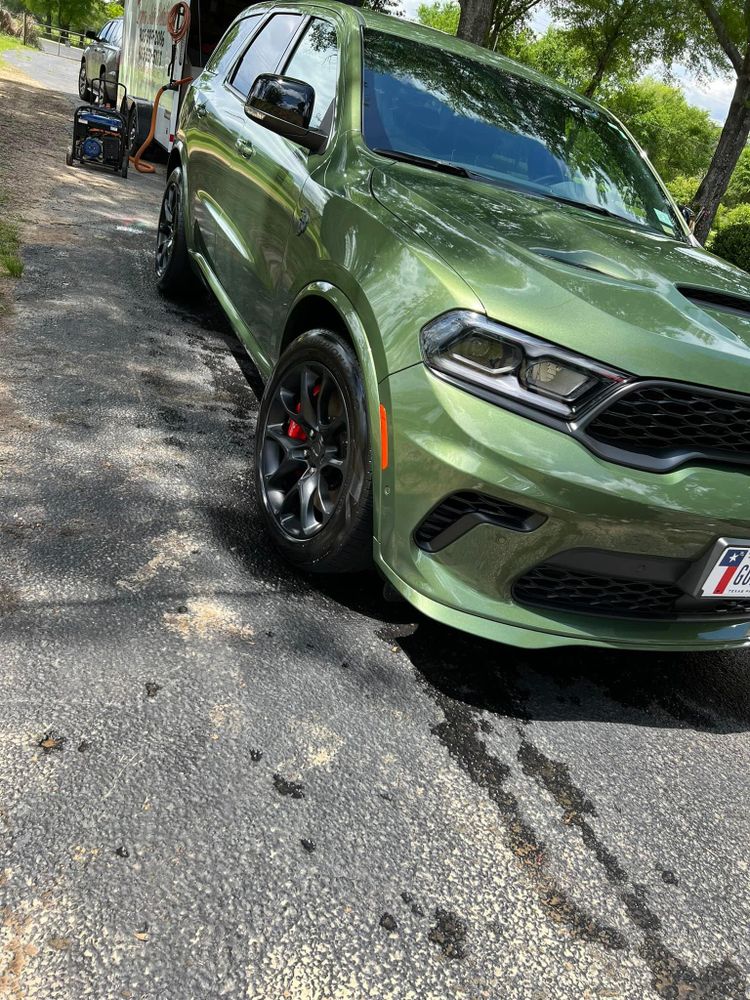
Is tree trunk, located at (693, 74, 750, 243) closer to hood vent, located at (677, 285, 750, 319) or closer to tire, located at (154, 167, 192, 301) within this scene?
tire, located at (154, 167, 192, 301)

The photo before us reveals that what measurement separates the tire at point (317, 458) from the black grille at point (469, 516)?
10.4 inches

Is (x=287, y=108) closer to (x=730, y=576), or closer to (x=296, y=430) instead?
(x=296, y=430)

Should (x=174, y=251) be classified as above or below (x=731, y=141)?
below

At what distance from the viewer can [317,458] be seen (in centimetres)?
272

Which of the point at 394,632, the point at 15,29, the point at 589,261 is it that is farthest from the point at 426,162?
the point at 15,29

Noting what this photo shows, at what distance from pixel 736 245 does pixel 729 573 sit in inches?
754

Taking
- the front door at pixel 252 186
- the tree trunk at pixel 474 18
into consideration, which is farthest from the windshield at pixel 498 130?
the tree trunk at pixel 474 18

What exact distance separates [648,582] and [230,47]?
4.36 m

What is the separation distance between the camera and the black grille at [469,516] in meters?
2.09

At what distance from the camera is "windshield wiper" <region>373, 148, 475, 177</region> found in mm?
2932

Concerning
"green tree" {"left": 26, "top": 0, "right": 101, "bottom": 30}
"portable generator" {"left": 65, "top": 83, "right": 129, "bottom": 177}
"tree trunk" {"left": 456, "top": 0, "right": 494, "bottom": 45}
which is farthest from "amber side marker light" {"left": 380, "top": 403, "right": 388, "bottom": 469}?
"green tree" {"left": 26, "top": 0, "right": 101, "bottom": 30}

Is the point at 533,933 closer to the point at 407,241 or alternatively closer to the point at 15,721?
the point at 15,721

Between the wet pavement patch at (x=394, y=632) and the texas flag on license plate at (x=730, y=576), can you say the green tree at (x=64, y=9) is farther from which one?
the texas flag on license plate at (x=730, y=576)

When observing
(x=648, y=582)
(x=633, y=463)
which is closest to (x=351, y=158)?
(x=633, y=463)
